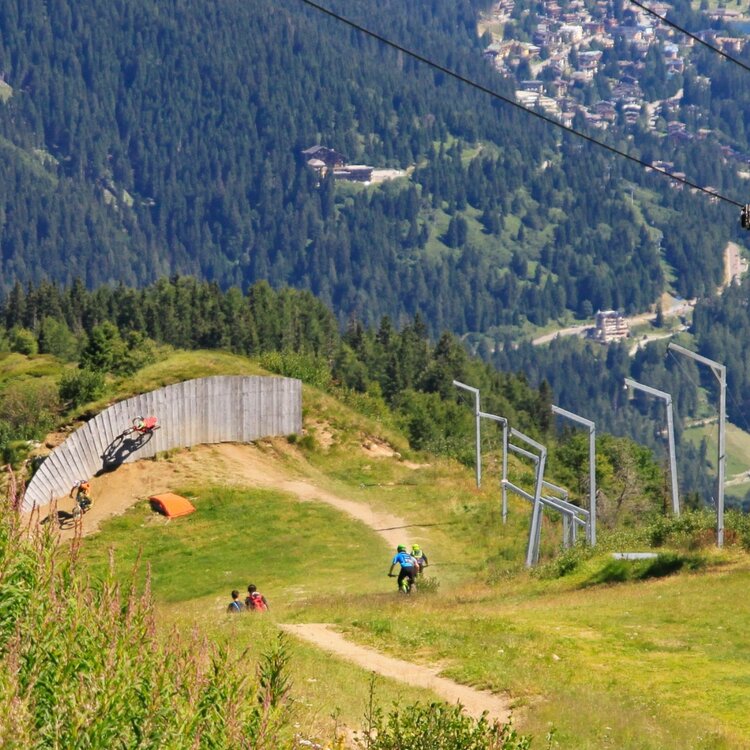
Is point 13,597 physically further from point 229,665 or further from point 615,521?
point 615,521

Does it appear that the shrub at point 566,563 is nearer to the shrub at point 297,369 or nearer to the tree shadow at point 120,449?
the tree shadow at point 120,449

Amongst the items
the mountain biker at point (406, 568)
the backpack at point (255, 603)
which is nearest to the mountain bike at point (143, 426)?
the mountain biker at point (406, 568)

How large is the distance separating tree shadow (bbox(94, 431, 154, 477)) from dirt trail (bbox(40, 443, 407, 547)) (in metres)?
0.25

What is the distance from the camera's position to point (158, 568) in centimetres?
4669

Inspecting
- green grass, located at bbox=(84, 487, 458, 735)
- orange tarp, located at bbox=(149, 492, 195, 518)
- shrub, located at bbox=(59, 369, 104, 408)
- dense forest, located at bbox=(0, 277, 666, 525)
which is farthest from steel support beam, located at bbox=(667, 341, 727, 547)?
dense forest, located at bbox=(0, 277, 666, 525)

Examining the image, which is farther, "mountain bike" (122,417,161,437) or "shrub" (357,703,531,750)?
"mountain bike" (122,417,161,437)

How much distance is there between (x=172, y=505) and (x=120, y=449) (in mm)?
3804

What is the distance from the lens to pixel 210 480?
5450 centimetres

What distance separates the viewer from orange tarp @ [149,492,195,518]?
51.4 meters

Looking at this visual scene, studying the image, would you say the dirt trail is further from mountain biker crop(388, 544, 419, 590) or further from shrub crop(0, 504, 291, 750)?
shrub crop(0, 504, 291, 750)

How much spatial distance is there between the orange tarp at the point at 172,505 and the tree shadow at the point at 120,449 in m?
2.48

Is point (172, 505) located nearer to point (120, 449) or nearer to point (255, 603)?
point (120, 449)

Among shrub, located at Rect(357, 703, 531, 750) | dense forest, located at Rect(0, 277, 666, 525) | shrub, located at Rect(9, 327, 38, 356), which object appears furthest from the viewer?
shrub, located at Rect(9, 327, 38, 356)

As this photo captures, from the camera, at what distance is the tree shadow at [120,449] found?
54344 millimetres
